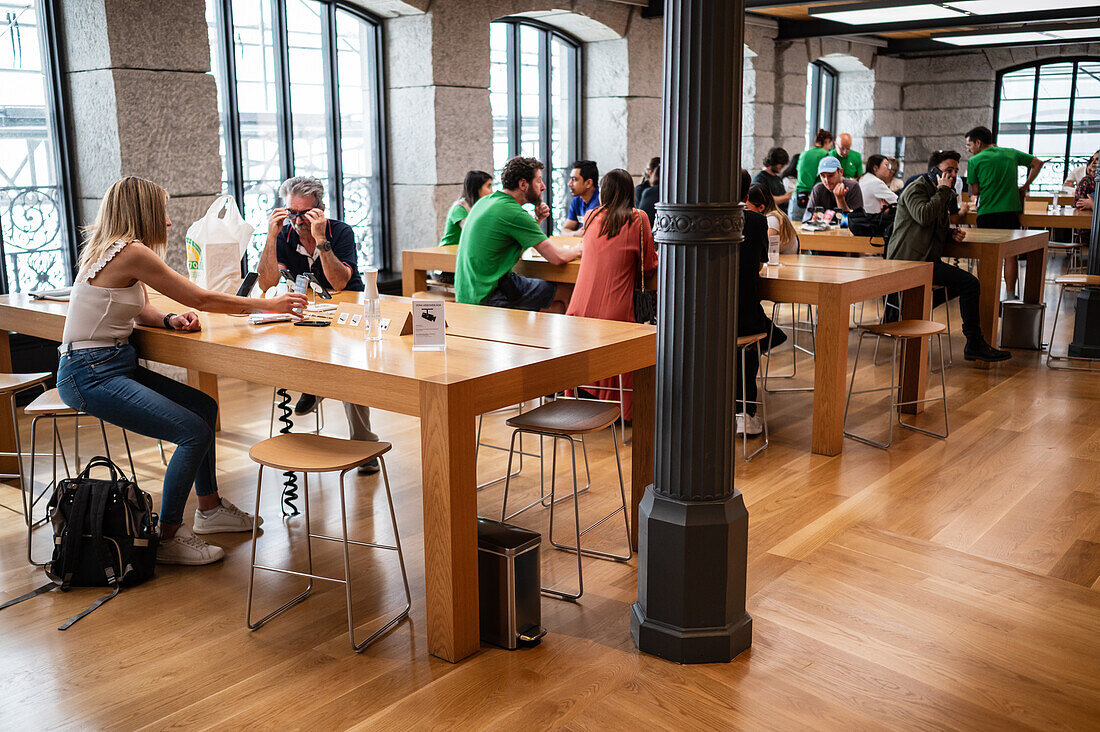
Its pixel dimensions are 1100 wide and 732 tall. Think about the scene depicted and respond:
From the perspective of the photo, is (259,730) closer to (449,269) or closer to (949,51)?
(449,269)

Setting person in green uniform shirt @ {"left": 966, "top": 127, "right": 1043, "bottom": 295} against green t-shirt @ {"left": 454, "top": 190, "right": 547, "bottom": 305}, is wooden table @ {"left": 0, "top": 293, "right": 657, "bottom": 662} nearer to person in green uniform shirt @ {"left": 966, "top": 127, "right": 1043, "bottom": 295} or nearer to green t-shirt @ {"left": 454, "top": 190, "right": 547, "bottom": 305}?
green t-shirt @ {"left": 454, "top": 190, "right": 547, "bottom": 305}

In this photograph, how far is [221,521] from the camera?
136 inches

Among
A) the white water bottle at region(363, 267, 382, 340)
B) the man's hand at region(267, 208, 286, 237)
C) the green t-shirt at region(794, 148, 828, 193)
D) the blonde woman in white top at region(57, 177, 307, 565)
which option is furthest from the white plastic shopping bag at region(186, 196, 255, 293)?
the green t-shirt at region(794, 148, 828, 193)

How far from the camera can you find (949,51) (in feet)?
41.8

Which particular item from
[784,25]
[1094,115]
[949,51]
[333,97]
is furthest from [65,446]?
[1094,115]

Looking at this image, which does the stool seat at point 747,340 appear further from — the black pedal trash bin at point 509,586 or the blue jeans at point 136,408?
the blue jeans at point 136,408

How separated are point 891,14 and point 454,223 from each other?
227 inches

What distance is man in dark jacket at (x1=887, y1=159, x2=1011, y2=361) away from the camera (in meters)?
5.63

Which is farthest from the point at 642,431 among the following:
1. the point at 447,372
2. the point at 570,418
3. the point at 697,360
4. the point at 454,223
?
the point at 454,223

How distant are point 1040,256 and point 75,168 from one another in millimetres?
6189

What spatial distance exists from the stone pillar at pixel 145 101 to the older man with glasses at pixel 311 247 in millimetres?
1672

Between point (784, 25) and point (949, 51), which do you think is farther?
point (949, 51)

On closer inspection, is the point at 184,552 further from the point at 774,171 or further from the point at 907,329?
the point at 774,171

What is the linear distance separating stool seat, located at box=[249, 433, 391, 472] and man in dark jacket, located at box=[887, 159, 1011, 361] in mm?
4009
